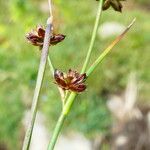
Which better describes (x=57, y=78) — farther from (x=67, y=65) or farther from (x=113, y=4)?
(x=67, y=65)

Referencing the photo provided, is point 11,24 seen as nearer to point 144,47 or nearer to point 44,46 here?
point 144,47

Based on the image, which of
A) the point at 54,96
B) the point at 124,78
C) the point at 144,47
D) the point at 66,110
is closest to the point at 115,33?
the point at 144,47

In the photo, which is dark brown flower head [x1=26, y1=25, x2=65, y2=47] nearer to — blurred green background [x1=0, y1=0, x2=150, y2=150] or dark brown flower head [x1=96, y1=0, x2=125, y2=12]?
dark brown flower head [x1=96, y1=0, x2=125, y2=12]

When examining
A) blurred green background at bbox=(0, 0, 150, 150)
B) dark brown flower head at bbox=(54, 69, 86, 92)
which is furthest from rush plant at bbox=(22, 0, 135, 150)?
blurred green background at bbox=(0, 0, 150, 150)

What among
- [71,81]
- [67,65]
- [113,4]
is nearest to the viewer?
[71,81]

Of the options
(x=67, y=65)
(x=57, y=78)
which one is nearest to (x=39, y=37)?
(x=57, y=78)

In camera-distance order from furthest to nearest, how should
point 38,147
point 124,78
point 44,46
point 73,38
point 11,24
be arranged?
point 11,24 → point 73,38 → point 124,78 → point 38,147 → point 44,46
